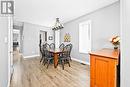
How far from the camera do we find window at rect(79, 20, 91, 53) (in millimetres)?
5395

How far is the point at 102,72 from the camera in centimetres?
217

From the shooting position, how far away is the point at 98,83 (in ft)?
7.47

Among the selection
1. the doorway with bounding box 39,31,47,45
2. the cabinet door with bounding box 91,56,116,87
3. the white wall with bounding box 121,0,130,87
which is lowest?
the cabinet door with bounding box 91,56,116,87

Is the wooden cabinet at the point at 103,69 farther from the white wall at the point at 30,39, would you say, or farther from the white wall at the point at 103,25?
the white wall at the point at 30,39

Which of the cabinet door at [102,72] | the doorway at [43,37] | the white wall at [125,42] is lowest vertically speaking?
the cabinet door at [102,72]

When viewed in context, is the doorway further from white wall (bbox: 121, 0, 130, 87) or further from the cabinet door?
white wall (bbox: 121, 0, 130, 87)

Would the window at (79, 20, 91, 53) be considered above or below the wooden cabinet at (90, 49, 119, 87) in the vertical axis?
above

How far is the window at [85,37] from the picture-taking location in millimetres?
5395

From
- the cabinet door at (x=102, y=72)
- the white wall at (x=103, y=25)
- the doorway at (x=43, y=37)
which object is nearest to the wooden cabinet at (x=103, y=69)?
the cabinet door at (x=102, y=72)

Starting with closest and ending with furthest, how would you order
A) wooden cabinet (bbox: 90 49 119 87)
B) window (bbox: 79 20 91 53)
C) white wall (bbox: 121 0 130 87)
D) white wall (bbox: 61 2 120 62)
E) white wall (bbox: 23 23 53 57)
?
white wall (bbox: 121 0 130 87) < wooden cabinet (bbox: 90 49 119 87) < white wall (bbox: 61 2 120 62) < window (bbox: 79 20 91 53) < white wall (bbox: 23 23 53 57)

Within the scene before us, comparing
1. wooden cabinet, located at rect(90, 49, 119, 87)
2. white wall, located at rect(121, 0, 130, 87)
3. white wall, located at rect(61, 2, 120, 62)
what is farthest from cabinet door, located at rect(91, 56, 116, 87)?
white wall, located at rect(61, 2, 120, 62)

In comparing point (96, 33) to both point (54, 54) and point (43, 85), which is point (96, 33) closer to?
point (54, 54)

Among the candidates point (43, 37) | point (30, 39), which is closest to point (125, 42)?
point (30, 39)

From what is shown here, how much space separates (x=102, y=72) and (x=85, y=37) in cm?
365
